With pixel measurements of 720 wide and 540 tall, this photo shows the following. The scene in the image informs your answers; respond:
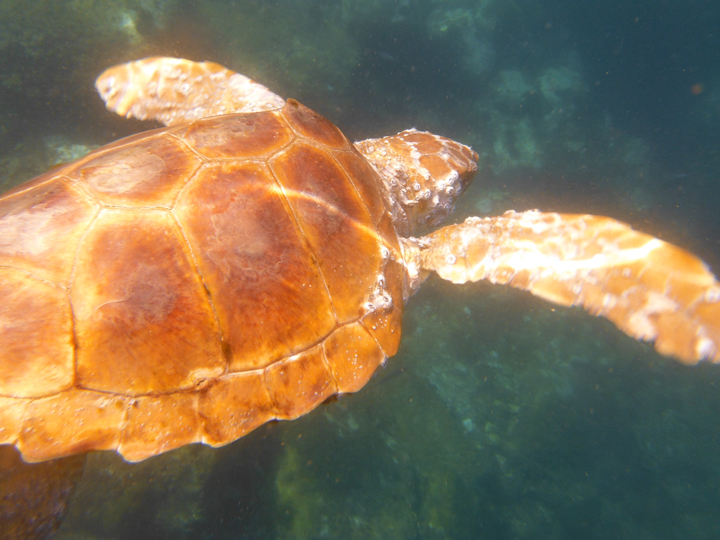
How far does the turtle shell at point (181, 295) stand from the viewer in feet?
4.79

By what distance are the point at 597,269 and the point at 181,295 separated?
279 cm

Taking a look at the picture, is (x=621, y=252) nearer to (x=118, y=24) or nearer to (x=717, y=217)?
(x=118, y=24)

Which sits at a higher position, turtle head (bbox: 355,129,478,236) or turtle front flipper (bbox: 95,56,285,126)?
turtle front flipper (bbox: 95,56,285,126)

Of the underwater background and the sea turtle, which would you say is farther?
the underwater background

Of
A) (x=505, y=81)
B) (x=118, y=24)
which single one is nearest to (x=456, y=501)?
(x=118, y=24)

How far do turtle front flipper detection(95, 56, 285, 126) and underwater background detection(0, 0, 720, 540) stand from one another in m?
1.11

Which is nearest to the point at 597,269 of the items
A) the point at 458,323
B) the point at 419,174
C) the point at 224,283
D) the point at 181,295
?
the point at 419,174

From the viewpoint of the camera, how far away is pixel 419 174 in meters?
3.09

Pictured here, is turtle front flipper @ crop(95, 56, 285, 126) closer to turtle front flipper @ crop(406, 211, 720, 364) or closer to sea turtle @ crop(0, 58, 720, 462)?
sea turtle @ crop(0, 58, 720, 462)

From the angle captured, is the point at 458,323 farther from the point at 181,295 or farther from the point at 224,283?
the point at 181,295

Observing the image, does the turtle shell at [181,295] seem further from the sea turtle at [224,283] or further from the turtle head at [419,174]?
the turtle head at [419,174]

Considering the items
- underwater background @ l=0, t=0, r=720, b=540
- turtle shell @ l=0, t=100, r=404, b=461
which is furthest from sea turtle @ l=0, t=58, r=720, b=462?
underwater background @ l=0, t=0, r=720, b=540

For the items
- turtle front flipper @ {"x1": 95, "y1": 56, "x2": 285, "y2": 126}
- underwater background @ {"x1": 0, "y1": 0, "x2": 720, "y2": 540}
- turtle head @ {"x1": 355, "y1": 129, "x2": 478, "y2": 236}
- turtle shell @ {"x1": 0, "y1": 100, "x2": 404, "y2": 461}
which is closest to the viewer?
turtle shell @ {"x1": 0, "y1": 100, "x2": 404, "y2": 461}

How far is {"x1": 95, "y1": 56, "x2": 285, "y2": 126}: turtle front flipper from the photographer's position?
3.32 metres
